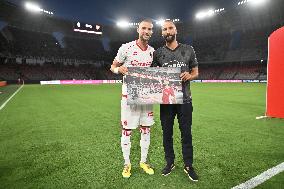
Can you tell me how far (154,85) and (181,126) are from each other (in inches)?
30.3

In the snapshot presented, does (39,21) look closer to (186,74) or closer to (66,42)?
(66,42)

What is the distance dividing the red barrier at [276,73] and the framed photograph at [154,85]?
5390mm

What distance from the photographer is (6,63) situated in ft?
163

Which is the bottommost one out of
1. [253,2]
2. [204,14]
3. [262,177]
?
[262,177]

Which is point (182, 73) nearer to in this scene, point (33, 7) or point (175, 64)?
point (175, 64)

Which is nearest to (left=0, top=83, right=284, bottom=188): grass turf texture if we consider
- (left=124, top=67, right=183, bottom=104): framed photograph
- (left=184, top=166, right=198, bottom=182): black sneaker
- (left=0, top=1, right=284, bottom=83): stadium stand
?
(left=184, top=166, right=198, bottom=182): black sneaker

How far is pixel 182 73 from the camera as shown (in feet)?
12.5

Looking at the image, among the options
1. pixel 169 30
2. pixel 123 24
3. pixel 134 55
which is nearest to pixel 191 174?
pixel 134 55

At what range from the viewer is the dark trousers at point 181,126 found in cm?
404

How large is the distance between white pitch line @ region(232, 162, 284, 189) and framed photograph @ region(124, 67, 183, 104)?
4.70 ft

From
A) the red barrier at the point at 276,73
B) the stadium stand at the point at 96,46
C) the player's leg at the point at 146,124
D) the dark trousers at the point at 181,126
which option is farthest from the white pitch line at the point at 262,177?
the stadium stand at the point at 96,46

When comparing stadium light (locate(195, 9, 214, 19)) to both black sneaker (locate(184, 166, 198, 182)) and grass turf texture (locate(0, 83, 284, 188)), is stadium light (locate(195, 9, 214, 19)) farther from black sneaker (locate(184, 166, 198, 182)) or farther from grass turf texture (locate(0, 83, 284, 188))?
black sneaker (locate(184, 166, 198, 182))

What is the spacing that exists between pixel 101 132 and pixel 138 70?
385 centimetres

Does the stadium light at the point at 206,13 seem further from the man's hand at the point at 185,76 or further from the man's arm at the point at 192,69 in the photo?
the man's hand at the point at 185,76
